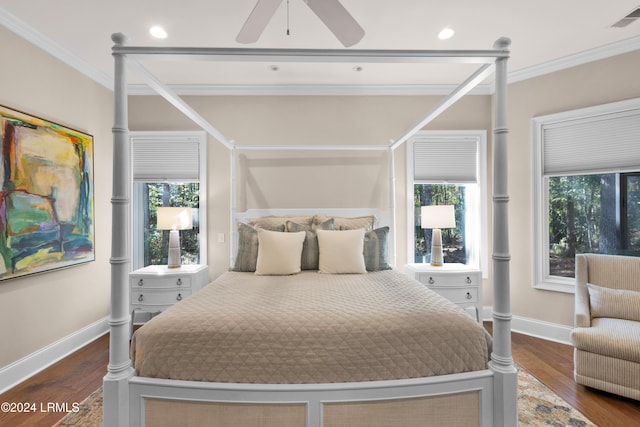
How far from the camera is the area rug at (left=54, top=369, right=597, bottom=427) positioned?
1.89m

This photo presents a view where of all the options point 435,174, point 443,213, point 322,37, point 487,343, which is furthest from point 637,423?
point 322,37

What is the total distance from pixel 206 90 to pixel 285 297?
279cm

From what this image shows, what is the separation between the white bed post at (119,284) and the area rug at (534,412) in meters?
0.85

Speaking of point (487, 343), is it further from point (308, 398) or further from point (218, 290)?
point (218, 290)

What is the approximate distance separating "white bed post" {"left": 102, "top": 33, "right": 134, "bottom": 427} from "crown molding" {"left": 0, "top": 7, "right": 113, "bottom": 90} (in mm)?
1822

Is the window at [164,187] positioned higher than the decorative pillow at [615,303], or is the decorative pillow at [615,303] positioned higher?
the window at [164,187]

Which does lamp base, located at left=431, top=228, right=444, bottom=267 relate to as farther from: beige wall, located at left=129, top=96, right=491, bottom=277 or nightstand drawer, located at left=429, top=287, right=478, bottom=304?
beige wall, located at left=129, top=96, right=491, bottom=277

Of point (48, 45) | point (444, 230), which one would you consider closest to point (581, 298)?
point (444, 230)

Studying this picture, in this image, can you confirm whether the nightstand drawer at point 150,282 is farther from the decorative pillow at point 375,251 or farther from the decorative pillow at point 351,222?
the decorative pillow at point 375,251

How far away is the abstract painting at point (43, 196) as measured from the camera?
233cm

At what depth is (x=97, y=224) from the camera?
3.27 metres

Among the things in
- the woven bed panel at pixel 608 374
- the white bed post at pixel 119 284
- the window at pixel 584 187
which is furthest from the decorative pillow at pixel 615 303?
the white bed post at pixel 119 284

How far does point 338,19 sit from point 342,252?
1674mm

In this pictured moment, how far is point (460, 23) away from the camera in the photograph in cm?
246
